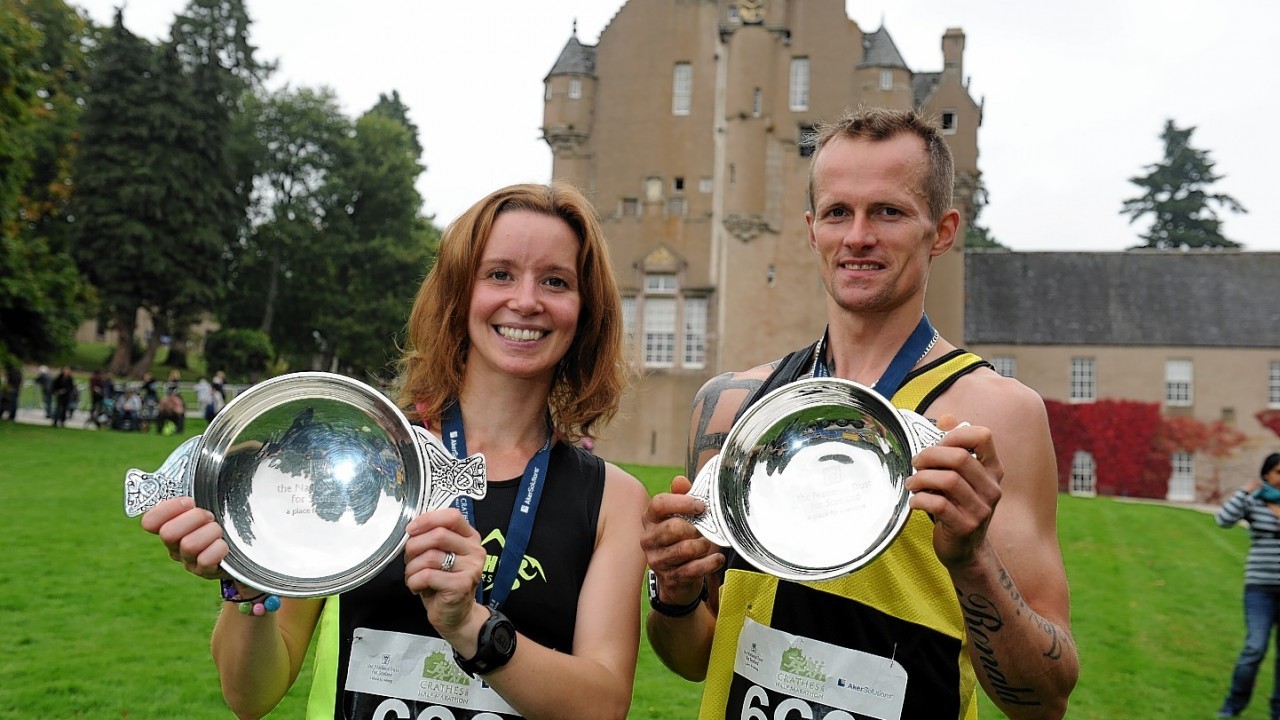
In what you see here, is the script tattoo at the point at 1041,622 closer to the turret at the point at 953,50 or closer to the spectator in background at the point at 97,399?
the spectator in background at the point at 97,399

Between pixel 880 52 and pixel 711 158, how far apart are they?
24.4ft

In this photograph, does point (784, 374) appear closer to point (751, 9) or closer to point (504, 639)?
point (504, 639)

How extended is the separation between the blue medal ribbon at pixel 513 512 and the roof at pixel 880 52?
36.5m

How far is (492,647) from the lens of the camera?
2.37 meters

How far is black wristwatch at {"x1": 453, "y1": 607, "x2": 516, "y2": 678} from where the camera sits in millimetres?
2369

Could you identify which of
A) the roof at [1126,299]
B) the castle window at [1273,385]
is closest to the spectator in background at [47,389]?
the roof at [1126,299]

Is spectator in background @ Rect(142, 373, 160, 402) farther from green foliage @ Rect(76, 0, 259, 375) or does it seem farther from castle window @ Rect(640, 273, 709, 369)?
castle window @ Rect(640, 273, 709, 369)

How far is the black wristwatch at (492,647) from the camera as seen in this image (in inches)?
93.3

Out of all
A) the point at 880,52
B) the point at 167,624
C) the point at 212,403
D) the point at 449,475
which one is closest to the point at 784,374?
the point at 449,475

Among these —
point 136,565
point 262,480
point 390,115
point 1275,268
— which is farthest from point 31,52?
point 1275,268

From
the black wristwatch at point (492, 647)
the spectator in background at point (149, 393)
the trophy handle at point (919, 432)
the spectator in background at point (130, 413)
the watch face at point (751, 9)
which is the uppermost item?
the watch face at point (751, 9)

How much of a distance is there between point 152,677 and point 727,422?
661cm

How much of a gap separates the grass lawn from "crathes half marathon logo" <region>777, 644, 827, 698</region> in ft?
17.1

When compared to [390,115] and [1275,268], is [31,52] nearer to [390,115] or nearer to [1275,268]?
[390,115]
